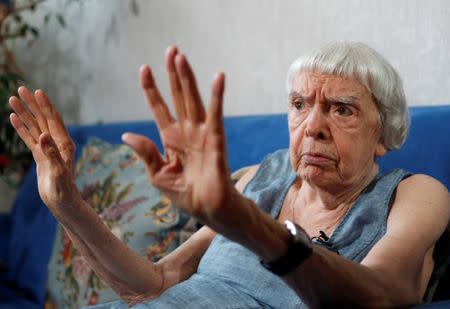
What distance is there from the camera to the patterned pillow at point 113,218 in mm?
1854

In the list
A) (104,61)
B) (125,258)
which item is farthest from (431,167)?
(104,61)

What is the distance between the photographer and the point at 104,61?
298cm

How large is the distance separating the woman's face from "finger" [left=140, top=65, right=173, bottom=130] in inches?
17.7

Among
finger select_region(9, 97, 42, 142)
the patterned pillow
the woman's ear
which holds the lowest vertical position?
the patterned pillow

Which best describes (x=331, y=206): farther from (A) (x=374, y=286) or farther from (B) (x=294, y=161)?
(A) (x=374, y=286)

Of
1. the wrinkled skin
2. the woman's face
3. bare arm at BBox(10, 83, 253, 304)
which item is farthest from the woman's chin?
the wrinkled skin

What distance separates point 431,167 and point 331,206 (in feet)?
0.79

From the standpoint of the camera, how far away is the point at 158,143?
2258 millimetres

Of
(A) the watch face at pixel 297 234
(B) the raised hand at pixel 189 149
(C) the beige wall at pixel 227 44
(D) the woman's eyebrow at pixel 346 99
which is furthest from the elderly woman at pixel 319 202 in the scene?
(C) the beige wall at pixel 227 44

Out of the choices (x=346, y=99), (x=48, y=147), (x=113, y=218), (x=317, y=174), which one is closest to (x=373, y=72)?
(x=346, y=99)

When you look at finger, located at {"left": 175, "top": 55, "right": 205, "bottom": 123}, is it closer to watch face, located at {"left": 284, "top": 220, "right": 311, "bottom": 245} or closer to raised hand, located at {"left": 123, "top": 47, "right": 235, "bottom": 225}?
raised hand, located at {"left": 123, "top": 47, "right": 235, "bottom": 225}

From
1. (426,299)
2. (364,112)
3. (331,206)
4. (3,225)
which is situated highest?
(364,112)

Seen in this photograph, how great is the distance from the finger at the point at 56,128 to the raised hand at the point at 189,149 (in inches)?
17.8

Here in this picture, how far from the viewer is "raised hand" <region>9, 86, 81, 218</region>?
129cm
